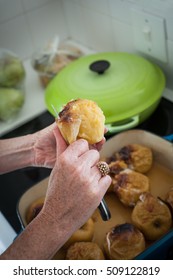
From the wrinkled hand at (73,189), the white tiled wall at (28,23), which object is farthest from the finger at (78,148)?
the white tiled wall at (28,23)

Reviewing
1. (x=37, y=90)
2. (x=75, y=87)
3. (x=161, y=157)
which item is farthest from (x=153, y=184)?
(x=37, y=90)

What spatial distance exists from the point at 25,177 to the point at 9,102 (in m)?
0.25

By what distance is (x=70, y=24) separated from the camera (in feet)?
4.39

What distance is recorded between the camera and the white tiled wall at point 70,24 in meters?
1.04

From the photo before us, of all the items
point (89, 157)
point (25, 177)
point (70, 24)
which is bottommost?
point (25, 177)

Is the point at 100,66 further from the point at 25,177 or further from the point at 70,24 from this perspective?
the point at 70,24

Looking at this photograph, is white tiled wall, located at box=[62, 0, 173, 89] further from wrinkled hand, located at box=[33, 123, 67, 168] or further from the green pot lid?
wrinkled hand, located at box=[33, 123, 67, 168]

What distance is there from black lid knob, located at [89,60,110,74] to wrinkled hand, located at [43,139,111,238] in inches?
16.7

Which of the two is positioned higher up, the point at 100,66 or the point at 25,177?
the point at 100,66

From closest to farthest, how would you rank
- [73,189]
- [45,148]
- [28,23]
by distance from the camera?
[73,189] → [45,148] → [28,23]

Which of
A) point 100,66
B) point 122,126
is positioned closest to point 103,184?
point 122,126

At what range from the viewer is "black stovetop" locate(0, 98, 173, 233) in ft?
2.70

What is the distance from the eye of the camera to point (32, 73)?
1.28 m
